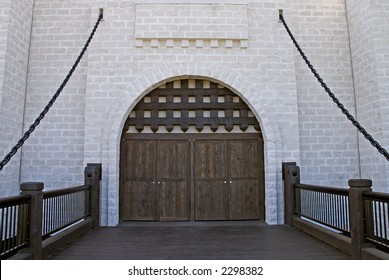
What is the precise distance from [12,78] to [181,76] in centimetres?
310

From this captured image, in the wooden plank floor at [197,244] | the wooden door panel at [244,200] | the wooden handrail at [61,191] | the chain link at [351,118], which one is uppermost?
the chain link at [351,118]

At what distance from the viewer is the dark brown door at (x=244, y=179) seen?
6.05 m

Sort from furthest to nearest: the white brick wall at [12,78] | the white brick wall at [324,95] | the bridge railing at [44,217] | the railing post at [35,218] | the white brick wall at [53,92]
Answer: the white brick wall at [324,95] < the white brick wall at [53,92] < the white brick wall at [12,78] < the railing post at [35,218] < the bridge railing at [44,217]


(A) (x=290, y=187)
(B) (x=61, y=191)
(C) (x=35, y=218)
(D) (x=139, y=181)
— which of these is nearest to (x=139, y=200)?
(D) (x=139, y=181)

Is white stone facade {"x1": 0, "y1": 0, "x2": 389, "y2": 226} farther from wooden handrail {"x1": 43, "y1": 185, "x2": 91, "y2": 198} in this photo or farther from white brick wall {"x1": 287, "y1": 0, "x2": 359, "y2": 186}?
wooden handrail {"x1": 43, "y1": 185, "x2": 91, "y2": 198}

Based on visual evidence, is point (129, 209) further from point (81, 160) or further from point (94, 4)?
point (94, 4)

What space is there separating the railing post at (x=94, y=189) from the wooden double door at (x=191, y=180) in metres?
0.54

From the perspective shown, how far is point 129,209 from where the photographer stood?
602cm

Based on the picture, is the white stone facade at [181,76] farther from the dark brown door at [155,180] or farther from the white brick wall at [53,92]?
the dark brown door at [155,180]

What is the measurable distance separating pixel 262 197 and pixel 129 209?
2.53m

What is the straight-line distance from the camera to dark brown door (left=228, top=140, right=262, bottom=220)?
605 cm

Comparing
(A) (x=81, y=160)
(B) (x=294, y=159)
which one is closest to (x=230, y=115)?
(B) (x=294, y=159)

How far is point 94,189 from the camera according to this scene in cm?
552

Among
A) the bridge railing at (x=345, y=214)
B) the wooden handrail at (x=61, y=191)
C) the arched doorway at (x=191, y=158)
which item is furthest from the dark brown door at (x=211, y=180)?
the wooden handrail at (x=61, y=191)
